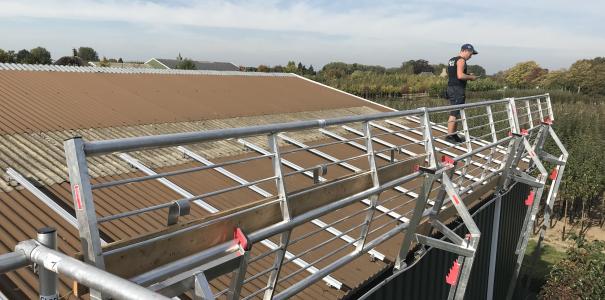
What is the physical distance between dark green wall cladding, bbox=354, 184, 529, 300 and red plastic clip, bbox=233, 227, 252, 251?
7.53 ft

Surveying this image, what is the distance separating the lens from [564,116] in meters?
22.5

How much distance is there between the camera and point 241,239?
8.49ft

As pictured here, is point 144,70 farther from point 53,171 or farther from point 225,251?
point 225,251

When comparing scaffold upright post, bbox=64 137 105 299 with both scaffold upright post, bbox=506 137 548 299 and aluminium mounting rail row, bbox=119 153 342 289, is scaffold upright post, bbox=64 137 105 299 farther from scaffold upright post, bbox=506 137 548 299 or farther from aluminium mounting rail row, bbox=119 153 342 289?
scaffold upright post, bbox=506 137 548 299

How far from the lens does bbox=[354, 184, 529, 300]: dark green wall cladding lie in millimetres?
5461

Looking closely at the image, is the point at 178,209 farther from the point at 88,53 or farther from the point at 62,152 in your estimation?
the point at 88,53

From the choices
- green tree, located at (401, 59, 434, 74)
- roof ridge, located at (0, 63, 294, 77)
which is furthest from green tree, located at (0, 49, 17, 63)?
green tree, located at (401, 59, 434, 74)

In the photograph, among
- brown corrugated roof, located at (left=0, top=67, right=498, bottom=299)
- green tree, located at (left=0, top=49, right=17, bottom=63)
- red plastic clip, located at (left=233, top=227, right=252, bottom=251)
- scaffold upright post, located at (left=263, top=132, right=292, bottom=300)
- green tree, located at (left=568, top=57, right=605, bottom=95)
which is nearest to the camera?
red plastic clip, located at (left=233, top=227, right=252, bottom=251)

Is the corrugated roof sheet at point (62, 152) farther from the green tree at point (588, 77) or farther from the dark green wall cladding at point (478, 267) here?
the green tree at point (588, 77)

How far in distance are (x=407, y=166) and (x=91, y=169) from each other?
3694 mm

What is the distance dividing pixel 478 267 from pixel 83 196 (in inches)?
297

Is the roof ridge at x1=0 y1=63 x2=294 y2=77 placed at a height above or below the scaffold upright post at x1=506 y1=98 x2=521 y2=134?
above

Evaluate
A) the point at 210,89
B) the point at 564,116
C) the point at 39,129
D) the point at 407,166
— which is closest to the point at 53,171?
the point at 39,129

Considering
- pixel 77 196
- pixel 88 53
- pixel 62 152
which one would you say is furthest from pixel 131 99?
pixel 88 53
